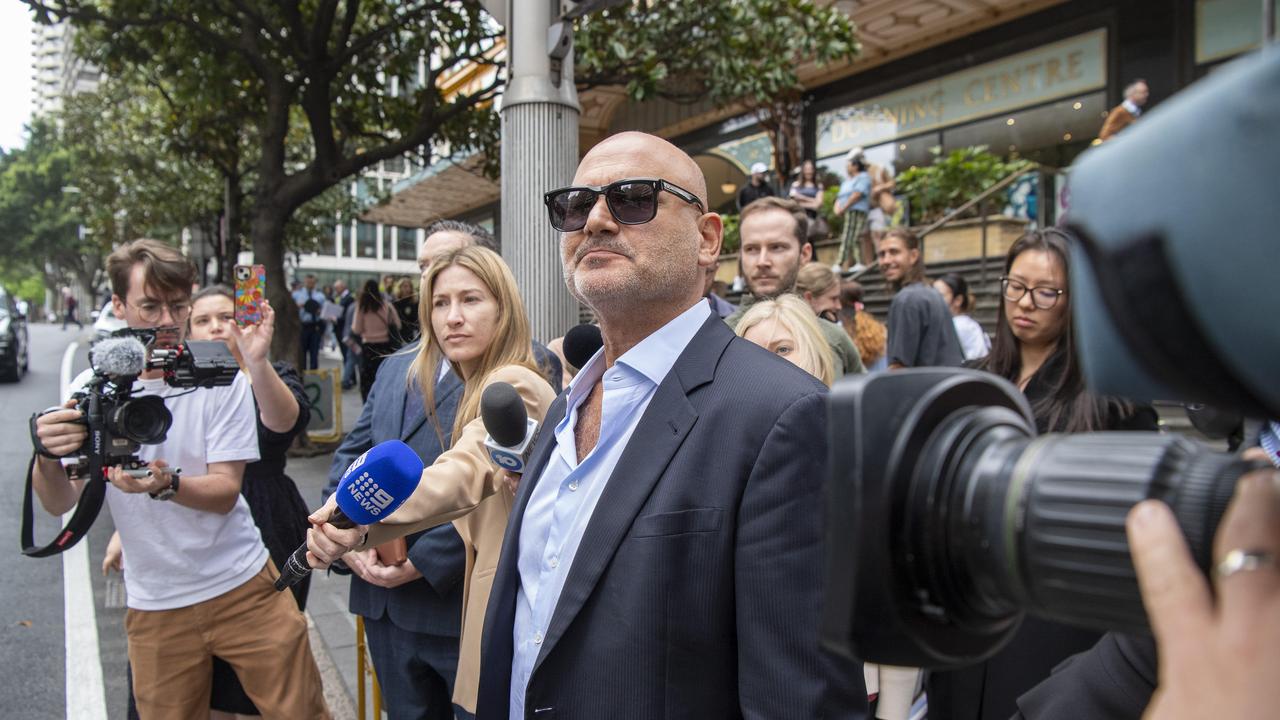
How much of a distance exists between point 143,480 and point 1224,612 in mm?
2680

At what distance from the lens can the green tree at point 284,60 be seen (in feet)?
28.6

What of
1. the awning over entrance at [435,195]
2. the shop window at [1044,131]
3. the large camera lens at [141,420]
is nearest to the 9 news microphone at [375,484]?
the large camera lens at [141,420]

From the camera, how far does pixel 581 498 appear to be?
5.75ft

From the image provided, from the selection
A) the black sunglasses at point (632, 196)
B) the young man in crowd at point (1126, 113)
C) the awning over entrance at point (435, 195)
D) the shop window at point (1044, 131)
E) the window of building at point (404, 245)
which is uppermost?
the window of building at point (404, 245)

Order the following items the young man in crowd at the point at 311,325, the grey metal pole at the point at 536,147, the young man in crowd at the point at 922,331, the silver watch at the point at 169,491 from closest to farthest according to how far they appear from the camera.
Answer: the silver watch at the point at 169,491 < the grey metal pole at the point at 536,147 < the young man in crowd at the point at 922,331 < the young man in crowd at the point at 311,325

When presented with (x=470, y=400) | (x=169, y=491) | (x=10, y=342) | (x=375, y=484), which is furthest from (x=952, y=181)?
(x=10, y=342)

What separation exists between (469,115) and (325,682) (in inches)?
291

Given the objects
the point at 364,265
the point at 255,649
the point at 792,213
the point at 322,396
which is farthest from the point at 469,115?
the point at 364,265

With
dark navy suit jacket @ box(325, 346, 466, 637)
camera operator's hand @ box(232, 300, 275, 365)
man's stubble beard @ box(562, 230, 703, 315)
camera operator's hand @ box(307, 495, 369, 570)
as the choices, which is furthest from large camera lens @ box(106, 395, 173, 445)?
man's stubble beard @ box(562, 230, 703, 315)

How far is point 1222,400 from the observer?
1.81 ft

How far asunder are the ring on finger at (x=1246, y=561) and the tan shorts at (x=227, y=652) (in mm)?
2963

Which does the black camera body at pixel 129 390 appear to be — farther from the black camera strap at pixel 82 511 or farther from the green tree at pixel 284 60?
the green tree at pixel 284 60

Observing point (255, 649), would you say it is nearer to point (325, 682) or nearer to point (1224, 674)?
point (325, 682)

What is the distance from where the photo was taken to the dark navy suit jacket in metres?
2.63
